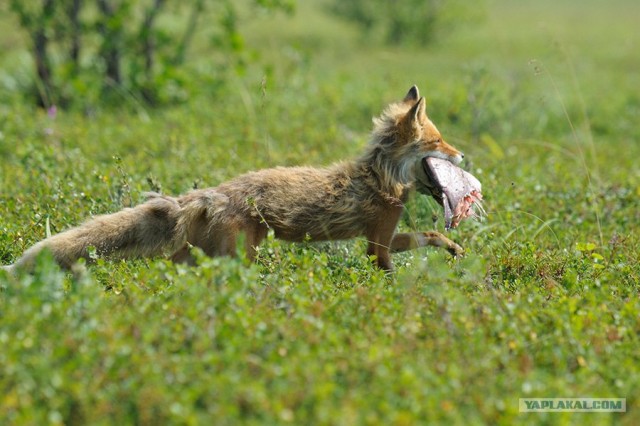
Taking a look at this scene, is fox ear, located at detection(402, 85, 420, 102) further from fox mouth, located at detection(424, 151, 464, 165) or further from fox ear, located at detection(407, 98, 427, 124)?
fox mouth, located at detection(424, 151, 464, 165)

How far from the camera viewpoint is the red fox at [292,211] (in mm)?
5730

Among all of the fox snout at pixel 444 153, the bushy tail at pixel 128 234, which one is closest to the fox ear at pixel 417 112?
the fox snout at pixel 444 153

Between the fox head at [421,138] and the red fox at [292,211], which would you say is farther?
the fox head at [421,138]

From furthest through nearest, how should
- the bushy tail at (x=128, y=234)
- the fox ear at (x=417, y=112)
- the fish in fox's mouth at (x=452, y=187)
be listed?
the fox ear at (x=417, y=112) → the fish in fox's mouth at (x=452, y=187) → the bushy tail at (x=128, y=234)

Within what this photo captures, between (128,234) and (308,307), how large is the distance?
166 cm

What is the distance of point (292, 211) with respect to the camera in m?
6.11

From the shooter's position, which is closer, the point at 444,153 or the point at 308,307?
the point at 308,307

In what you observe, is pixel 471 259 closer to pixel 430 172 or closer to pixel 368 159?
pixel 430 172

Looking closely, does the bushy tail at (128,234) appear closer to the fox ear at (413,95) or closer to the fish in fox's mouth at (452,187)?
the fish in fox's mouth at (452,187)

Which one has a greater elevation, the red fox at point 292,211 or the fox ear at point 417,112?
the fox ear at point 417,112

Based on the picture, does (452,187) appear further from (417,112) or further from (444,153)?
(417,112)

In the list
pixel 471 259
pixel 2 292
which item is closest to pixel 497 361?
pixel 471 259

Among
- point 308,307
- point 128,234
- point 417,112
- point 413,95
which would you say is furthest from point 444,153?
point 128,234

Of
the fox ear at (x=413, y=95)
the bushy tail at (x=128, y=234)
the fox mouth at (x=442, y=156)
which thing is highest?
the fox ear at (x=413, y=95)
